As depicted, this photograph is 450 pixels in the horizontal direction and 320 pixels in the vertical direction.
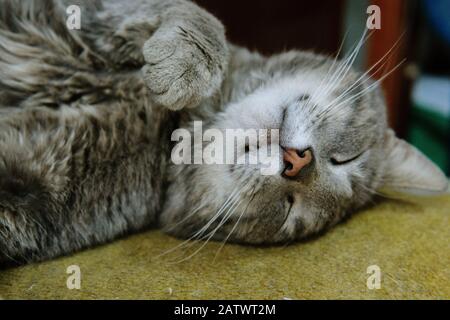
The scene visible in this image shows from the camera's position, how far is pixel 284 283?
0.99 metres

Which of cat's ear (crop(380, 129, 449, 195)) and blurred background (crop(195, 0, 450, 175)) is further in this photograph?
blurred background (crop(195, 0, 450, 175))

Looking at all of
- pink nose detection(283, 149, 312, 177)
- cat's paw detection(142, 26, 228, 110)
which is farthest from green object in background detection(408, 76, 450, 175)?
cat's paw detection(142, 26, 228, 110)

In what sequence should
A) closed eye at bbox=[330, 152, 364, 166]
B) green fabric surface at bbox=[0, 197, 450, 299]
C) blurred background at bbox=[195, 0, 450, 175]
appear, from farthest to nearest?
blurred background at bbox=[195, 0, 450, 175]
closed eye at bbox=[330, 152, 364, 166]
green fabric surface at bbox=[0, 197, 450, 299]

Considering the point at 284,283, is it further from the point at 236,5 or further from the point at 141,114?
the point at 236,5

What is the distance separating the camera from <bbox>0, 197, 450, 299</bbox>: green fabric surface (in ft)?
3.12

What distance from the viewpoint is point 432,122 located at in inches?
94.8

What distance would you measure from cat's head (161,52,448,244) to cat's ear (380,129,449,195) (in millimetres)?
112

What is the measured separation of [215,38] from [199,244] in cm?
51

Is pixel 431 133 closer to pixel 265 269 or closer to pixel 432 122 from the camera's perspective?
pixel 432 122

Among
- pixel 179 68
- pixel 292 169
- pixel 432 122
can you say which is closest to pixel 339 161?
pixel 292 169

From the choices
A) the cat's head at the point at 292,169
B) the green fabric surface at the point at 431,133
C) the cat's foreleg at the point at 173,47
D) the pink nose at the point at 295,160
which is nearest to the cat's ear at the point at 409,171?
the cat's head at the point at 292,169

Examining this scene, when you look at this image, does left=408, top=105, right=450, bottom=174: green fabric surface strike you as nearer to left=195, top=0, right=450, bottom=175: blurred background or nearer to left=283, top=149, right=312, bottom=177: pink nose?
left=195, top=0, right=450, bottom=175: blurred background

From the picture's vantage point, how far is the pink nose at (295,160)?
1.07 metres

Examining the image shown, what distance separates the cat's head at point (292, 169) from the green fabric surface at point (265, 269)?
54 millimetres
